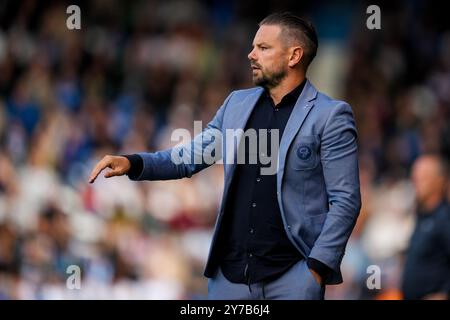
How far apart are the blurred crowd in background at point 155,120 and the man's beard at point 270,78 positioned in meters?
3.98

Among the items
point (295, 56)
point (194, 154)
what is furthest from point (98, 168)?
point (295, 56)

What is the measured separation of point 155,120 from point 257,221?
682 cm

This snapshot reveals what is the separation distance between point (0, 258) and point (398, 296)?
3.41 m

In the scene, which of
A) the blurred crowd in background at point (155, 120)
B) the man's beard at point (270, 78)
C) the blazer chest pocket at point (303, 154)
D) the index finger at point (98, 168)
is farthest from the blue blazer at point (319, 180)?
the blurred crowd in background at point (155, 120)

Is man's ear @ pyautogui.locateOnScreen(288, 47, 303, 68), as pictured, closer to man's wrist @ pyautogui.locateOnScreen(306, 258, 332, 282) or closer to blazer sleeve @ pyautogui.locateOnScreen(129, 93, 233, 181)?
blazer sleeve @ pyautogui.locateOnScreen(129, 93, 233, 181)

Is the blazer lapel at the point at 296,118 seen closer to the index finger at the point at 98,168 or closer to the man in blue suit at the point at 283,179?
the man in blue suit at the point at 283,179

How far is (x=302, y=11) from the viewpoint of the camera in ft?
44.5

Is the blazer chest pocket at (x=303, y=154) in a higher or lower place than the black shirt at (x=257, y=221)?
higher

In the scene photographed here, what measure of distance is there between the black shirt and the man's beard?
0.25 feet

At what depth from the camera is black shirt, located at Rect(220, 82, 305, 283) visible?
527cm

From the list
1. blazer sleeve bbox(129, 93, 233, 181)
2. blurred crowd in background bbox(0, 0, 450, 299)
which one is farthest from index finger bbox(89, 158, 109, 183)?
blurred crowd in background bbox(0, 0, 450, 299)

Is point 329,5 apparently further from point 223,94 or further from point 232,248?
point 232,248

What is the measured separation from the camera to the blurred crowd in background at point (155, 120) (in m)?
10.2
